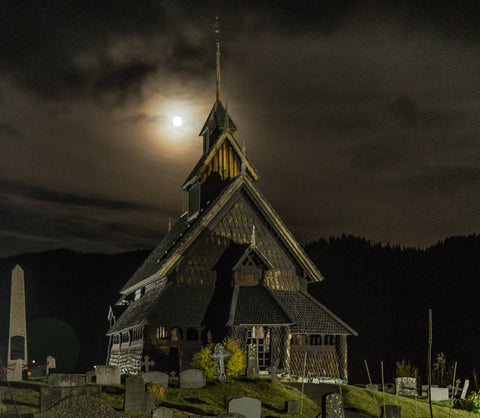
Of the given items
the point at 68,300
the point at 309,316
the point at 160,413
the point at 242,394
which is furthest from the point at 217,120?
the point at 68,300

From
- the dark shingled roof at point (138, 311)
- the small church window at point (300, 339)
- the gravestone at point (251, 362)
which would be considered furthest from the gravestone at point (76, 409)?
the small church window at point (300, 339)

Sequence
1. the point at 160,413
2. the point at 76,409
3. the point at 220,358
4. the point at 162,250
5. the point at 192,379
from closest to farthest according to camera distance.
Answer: the point at 76,409
the point at 160,413
the point at 192,379
the point at 220,358
the point at 162,250

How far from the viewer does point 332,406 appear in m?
19.8

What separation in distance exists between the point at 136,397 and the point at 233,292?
13.7m

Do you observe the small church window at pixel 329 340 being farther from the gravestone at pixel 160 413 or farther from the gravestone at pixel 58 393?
the gravestone at pixel 58 393

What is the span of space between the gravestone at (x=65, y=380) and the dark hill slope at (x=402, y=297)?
41.3 m

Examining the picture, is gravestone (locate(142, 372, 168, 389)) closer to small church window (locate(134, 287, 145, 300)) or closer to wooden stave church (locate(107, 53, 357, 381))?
wooden stave church (locate(107, 53, 357, 381))

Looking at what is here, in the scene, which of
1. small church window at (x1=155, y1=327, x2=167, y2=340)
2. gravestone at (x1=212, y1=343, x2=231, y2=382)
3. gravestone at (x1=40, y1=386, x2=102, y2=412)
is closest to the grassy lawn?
gravestone at (x1=212, y1=343, x2=231, y2=382)

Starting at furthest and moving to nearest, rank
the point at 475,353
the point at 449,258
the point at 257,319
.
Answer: the point at 449,258 < the point at 475,353 < the point at 257,319

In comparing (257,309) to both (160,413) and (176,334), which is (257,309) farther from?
(160,413)

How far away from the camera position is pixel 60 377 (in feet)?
88.2

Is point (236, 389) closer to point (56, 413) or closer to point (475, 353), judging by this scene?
point (56, 413)

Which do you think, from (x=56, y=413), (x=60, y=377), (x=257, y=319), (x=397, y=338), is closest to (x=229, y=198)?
(x=257, y=319)

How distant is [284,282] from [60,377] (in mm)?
16403
